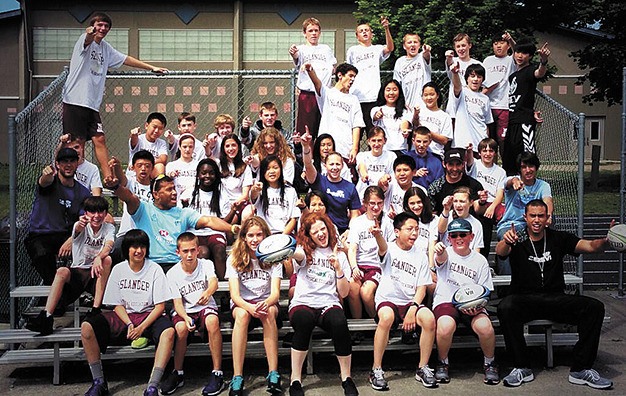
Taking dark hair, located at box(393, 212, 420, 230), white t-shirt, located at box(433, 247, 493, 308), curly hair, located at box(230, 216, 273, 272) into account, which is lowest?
white t-shirt, located at box(433, 247, 493, 308)

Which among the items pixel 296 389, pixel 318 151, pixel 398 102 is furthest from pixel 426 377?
pixel 398 102

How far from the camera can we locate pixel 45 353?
5957 millimetres

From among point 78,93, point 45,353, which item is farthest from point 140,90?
point 45,353

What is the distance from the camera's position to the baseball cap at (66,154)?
6.67 metres

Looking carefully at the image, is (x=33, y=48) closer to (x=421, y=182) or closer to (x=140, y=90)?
(x=140, y=90)

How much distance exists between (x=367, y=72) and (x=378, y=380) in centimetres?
453

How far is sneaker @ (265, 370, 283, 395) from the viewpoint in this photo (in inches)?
218

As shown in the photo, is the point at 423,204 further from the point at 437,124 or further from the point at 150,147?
A: the point at 150,147

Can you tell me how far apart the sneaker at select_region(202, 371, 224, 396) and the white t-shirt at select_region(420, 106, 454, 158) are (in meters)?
3.95

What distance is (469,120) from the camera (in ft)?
27.9

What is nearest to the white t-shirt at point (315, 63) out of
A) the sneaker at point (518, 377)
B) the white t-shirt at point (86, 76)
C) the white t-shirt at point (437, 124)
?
the white t-shirt at point (437, 124)

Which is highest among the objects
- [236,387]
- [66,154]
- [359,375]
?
[66,154]

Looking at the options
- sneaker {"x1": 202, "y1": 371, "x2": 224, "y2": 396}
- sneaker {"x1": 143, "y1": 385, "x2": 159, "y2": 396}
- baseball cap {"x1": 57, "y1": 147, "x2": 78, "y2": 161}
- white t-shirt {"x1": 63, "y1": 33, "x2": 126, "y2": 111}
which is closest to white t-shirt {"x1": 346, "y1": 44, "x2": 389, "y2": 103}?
white t-shirt {"x1": 63, "y1": 33, "x2": 126, "y2": 111}

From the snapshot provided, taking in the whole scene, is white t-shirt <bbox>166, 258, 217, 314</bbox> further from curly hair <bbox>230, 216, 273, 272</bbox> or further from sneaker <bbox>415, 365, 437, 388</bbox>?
sneaker <bbox>415, 365, 437, 388</bbox>
